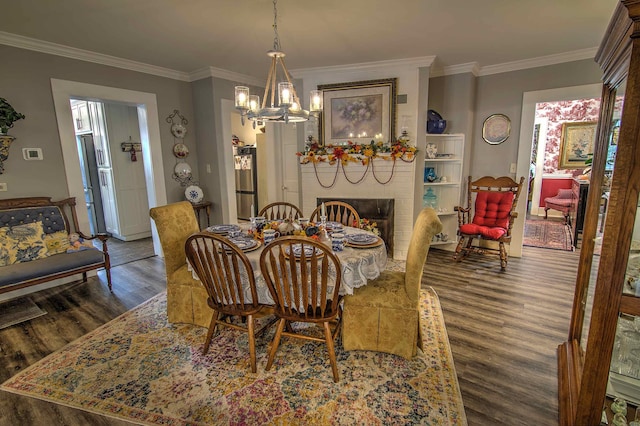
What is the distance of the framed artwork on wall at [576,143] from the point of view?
6.08 meters

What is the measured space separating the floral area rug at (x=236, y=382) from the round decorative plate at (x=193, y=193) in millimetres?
2250

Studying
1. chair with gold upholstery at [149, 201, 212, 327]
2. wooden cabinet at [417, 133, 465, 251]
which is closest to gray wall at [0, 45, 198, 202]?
chair with gold upholstery at [149, 201, 212, 327]

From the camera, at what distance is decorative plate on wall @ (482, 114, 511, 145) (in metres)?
4.03

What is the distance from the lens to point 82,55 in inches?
132

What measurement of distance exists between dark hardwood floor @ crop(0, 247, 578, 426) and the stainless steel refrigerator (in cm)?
242

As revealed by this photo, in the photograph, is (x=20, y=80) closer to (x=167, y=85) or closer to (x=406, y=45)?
(x=167, y=85)

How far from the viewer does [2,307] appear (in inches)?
113

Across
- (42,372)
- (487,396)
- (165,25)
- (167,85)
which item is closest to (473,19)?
(165,25)

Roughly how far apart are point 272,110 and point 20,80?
278 cm

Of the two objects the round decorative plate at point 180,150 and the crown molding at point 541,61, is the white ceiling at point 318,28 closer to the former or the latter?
the crown molding at point 541,61

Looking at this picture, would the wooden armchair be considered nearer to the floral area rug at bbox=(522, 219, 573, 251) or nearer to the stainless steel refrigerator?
the floral area rug at bbox=(522, 219, 573, 251)

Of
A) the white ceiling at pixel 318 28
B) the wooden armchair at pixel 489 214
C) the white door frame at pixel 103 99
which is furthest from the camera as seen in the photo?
the wooden armchair at pixel 489 214

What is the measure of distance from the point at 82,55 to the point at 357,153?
3275mm

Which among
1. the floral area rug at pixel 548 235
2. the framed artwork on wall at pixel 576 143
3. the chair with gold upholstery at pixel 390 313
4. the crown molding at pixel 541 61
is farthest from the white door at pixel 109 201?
the framed artwork on wall at pixel 576 143
